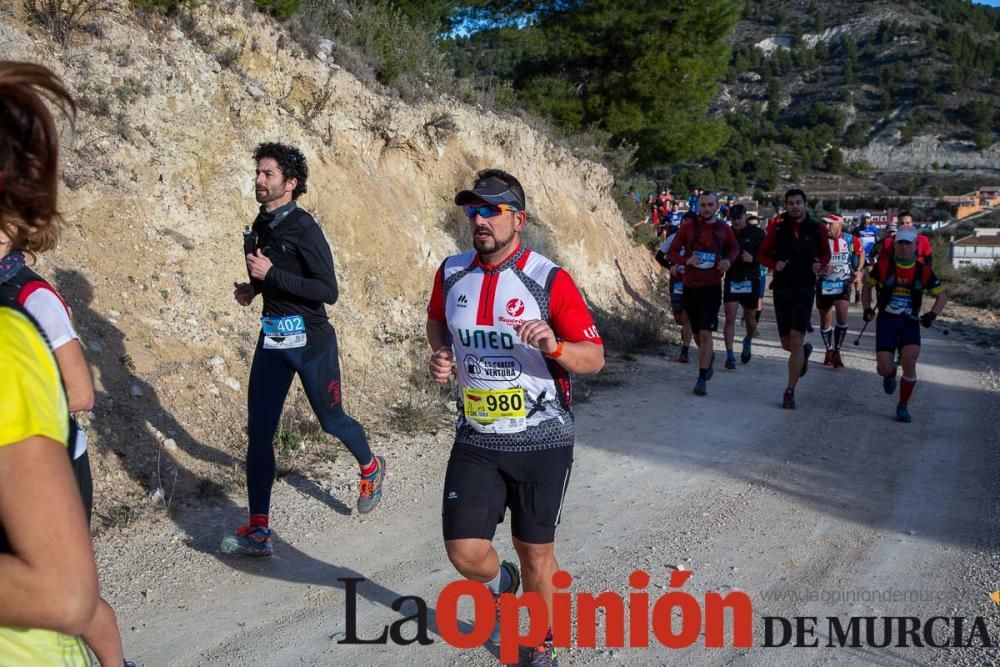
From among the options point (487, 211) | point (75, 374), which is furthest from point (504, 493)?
point (75, 374)

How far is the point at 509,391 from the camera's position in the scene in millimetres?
3709

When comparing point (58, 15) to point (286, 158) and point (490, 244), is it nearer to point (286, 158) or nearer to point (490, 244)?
point (286, 158)

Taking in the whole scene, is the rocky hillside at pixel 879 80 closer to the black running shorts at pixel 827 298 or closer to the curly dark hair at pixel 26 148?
the black running shorts at pixel 827 298

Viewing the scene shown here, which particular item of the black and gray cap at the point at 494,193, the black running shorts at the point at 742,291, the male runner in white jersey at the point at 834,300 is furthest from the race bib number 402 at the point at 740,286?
the black and gray cap at the point at 494,193

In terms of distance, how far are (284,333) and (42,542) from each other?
3.70 metres

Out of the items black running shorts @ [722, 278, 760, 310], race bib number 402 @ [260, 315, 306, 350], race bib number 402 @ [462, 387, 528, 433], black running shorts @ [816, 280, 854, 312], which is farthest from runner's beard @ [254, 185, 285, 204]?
black running shorts @ [816, 280, 854, 312]

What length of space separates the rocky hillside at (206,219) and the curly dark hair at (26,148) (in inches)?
164

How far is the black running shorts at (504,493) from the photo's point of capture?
359cm

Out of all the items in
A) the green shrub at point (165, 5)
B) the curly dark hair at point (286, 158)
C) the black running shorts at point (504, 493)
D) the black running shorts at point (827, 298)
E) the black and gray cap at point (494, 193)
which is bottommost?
the black running shorts at point (504, 493)

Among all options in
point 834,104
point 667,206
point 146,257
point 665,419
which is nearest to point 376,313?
point 146,257

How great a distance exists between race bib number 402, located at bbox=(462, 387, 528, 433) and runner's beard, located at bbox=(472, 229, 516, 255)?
2.01 feet

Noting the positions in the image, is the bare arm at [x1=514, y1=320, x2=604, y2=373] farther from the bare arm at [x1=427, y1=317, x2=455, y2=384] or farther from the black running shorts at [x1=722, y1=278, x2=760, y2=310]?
the black running shorts at [x1=722, y1=278, x2=760, y2=310]

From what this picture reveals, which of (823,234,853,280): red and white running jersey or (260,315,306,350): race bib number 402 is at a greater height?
(823,234,853,280): red and white running jersey

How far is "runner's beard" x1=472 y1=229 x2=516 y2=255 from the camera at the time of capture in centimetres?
365
